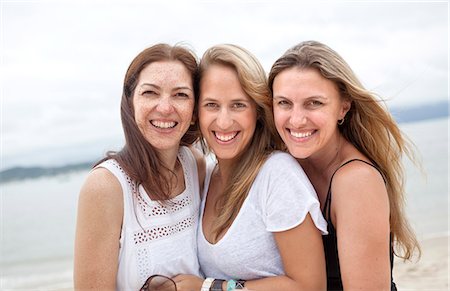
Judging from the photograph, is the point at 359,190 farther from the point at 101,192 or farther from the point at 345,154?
the point at 101,192

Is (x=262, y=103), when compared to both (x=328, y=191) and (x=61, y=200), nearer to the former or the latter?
(x=328, y=191)

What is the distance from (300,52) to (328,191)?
0.87 meters

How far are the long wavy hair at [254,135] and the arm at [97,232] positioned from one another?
66 cm

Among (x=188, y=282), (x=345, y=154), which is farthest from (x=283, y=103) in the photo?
(x=188, y=282)

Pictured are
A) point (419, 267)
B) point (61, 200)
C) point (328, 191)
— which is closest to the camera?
point (328, 191)

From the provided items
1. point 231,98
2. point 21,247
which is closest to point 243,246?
point 231,98

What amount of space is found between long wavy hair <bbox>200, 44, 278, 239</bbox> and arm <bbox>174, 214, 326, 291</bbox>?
1.27ft

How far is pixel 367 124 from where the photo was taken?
3.49m

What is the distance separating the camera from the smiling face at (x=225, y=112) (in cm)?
339

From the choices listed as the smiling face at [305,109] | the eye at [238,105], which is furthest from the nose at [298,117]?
the eye at [238,105]

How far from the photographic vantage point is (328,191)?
3.26 metres

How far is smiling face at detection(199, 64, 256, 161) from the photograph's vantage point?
339cm

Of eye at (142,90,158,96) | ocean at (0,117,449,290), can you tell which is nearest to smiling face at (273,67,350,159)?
eye at (142,90,158,96)

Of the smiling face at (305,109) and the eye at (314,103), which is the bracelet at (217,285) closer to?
the smiling face at (305,109)
